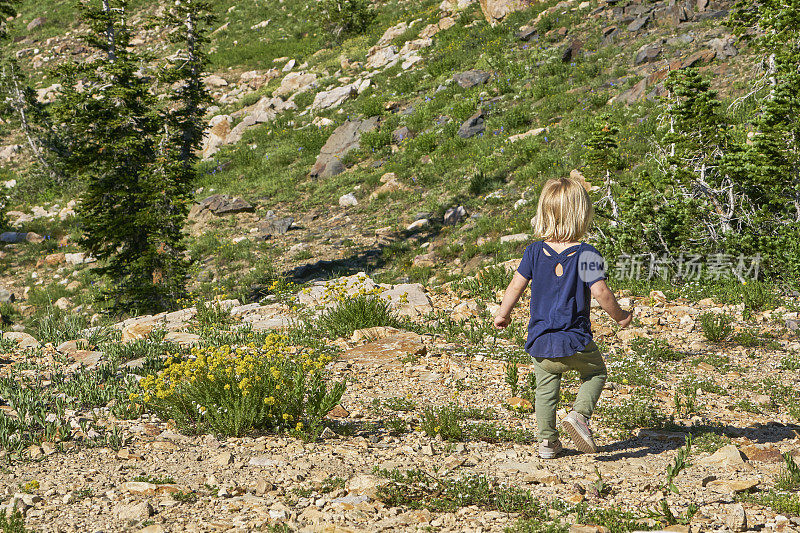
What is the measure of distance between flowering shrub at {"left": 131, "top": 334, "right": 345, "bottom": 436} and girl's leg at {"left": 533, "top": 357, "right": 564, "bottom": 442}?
1.65m

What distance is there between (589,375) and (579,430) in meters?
0.41

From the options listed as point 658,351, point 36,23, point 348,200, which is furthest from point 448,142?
point 36,23

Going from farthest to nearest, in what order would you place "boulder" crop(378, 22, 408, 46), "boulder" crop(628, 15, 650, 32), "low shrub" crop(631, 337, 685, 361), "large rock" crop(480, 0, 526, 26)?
"boulder" crop(378, 22, 408, 46) < "large rock" crop(480, 0, 526, 26) < "boulder" crop(628, 15, 650, 32) < "low shrub" crop(631, 337, 685, 361)

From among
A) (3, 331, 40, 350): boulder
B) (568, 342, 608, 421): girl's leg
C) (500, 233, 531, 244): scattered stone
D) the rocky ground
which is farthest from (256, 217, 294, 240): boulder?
(568, 342, 608, 421): girl's leg

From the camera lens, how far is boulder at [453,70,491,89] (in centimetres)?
2045

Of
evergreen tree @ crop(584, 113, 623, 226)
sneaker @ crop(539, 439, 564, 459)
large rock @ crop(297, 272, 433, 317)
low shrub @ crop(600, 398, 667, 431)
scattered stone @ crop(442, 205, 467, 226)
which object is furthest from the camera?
scattered stone @ crop(442, 205, 467, 226)

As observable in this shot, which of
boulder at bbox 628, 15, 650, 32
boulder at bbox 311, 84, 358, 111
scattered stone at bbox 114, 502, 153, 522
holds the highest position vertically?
boulder at bbox 628, 15, 650, 32

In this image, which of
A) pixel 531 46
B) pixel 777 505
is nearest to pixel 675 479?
pixel 777 505

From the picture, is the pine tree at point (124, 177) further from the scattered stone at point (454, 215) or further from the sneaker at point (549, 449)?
the sneaker at point (549, 449)

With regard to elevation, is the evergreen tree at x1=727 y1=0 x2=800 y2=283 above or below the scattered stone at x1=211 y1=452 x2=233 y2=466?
above

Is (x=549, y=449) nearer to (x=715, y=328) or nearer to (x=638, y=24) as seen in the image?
(x=715, y=328)

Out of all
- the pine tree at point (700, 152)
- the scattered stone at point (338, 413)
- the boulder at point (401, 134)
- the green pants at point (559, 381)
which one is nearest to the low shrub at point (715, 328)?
the pine tree at point (700, 152)

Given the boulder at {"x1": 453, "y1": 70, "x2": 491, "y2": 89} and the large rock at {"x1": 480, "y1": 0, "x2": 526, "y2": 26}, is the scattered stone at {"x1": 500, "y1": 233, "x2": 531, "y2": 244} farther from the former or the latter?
the large rock at {"x1": 480, "y1": 0, "x2": 526, "y2": 26}

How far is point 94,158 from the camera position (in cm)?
1170
